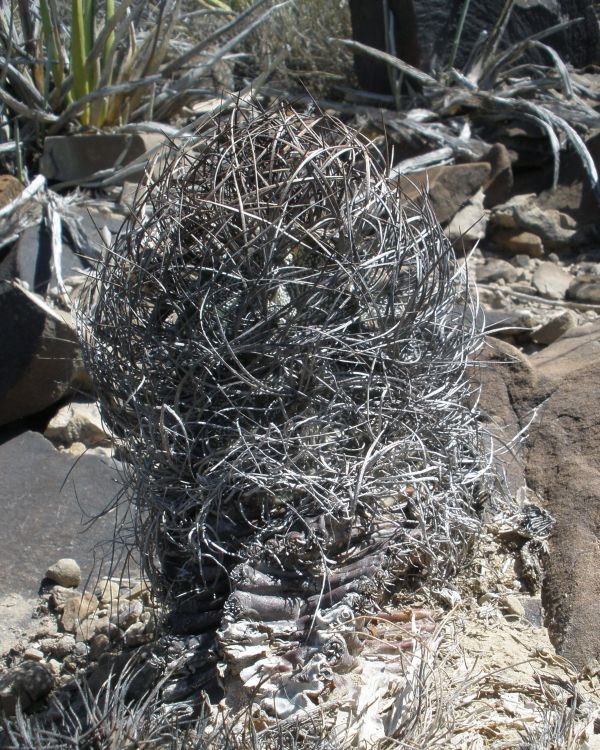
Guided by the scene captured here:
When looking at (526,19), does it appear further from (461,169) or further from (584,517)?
(584,517)

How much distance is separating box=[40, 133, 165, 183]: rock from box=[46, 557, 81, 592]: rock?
2905 millimetres

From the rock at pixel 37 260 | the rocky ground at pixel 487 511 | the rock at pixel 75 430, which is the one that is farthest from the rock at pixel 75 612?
the rock at pixel 37 260

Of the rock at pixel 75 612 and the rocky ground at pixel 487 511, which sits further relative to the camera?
the rock at pixel 75 612

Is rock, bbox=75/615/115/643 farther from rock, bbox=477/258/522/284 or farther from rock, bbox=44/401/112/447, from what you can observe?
rock, bbox=477/258/522/284

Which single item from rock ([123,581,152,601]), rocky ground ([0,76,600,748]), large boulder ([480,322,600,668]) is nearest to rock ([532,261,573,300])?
rocky ground ([0,76,600,748])

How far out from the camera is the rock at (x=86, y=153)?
584 centimetres

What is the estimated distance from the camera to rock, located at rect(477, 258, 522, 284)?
17.6 ft

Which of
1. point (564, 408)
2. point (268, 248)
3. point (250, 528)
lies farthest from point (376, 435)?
point (564, 408)

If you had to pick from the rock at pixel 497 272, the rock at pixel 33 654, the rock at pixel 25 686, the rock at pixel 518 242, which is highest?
the rock at pixel 518 242

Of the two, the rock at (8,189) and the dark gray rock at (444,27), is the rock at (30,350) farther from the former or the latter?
the dark gray rock at (444,27)

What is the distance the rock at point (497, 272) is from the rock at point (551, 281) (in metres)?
0.12

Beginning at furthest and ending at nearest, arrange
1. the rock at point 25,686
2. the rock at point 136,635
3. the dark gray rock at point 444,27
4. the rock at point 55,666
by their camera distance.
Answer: the dark gray rock at point 444,27 < the rock at point 55,666 < the rock at point 136,635 < the rock at point 25,686

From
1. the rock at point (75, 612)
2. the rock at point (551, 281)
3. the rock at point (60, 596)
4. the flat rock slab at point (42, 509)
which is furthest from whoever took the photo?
the rock at point (551, 281)

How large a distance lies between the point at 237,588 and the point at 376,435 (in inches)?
18.7
